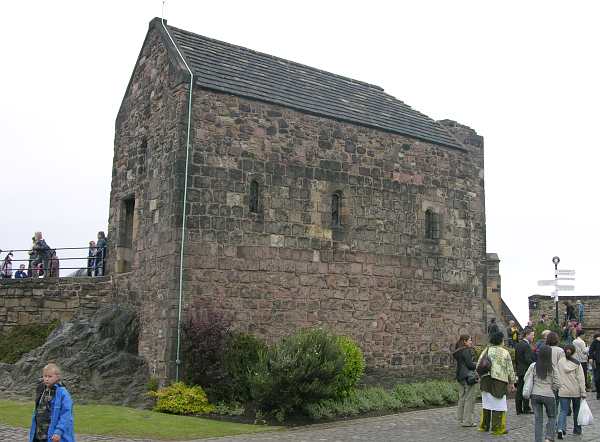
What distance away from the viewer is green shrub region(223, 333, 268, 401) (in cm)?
1594

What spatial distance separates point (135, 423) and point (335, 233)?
7.90m

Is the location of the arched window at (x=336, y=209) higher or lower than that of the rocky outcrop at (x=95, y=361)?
higher

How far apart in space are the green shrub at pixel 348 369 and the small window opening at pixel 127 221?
264 inches

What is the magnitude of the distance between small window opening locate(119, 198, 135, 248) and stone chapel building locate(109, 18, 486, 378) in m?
0.03

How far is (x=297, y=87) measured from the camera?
826 inches

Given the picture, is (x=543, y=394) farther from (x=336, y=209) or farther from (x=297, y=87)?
(x=297, y=87)

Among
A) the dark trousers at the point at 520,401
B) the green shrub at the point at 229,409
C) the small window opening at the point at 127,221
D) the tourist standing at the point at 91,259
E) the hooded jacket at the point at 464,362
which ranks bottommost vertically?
the green shrub at the point at 229,409

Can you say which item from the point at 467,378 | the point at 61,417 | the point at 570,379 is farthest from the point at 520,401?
the point at 61,417

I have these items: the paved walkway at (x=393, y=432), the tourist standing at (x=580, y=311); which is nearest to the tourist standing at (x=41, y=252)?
the paved walkway at (x=393, y=432)

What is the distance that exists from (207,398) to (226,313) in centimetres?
221

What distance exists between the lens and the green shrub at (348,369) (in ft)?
52.4

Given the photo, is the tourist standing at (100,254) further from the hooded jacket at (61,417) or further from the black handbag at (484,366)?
the hooded jacket at (61,417)

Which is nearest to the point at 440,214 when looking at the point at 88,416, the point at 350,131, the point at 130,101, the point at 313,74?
the point at 350,131

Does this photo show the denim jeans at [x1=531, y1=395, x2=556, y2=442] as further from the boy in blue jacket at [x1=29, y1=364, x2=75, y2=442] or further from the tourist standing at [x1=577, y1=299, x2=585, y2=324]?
the tourist standing at [x1=577, y1=299, x2=585, y2=324]
